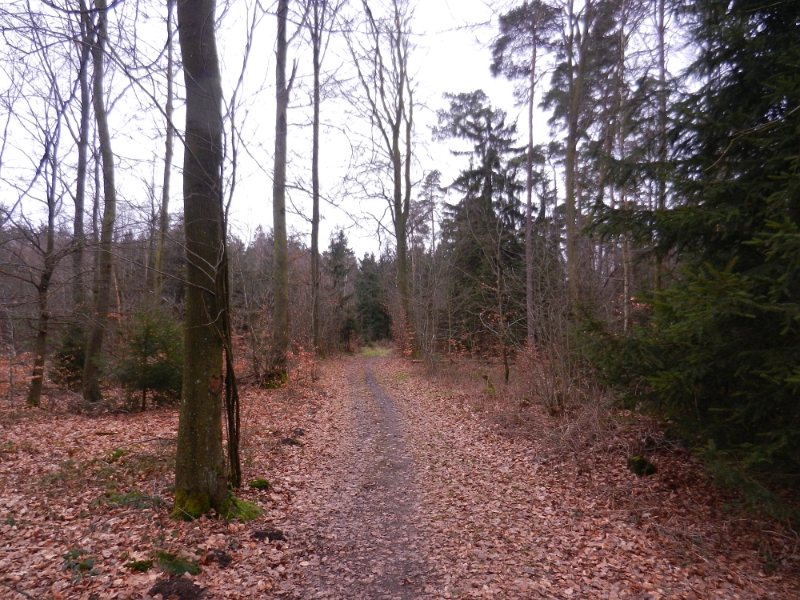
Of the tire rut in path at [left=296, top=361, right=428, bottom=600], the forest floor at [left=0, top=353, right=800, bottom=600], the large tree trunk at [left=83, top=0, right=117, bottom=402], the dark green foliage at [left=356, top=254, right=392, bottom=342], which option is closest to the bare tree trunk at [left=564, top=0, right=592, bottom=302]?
the forest floor at [left=0, top=353, right=800, bottom=600]

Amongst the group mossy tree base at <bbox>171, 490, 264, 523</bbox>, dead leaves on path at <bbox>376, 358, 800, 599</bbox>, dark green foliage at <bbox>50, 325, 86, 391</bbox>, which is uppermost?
dark green foliage at <bbox>50, 325, 86, 391</bbox>

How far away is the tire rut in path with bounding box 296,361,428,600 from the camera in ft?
14.6

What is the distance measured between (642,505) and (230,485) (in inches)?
203

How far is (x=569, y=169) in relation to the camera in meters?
13.5

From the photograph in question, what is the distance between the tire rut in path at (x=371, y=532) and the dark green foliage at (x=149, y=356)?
209 inches

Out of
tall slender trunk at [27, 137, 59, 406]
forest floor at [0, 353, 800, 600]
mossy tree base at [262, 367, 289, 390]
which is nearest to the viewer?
forest floor at [0, 353, 800, 600]

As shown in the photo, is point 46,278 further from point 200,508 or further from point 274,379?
point 200,508

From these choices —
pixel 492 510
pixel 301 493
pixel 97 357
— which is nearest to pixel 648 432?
pixel 492 510

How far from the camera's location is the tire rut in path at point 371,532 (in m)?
4.46

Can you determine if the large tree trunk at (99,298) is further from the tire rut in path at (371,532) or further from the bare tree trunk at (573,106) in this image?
the bare tree trunk at (573,106)

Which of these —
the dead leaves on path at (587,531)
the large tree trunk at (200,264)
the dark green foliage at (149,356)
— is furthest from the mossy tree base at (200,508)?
the dark green foliage at (149,356)

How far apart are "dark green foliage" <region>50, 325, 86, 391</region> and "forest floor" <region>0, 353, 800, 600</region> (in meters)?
4.70

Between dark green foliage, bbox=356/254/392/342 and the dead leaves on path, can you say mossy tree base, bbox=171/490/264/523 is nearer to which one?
the dead leaves on path

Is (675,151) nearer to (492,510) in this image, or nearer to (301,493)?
(492,510)
